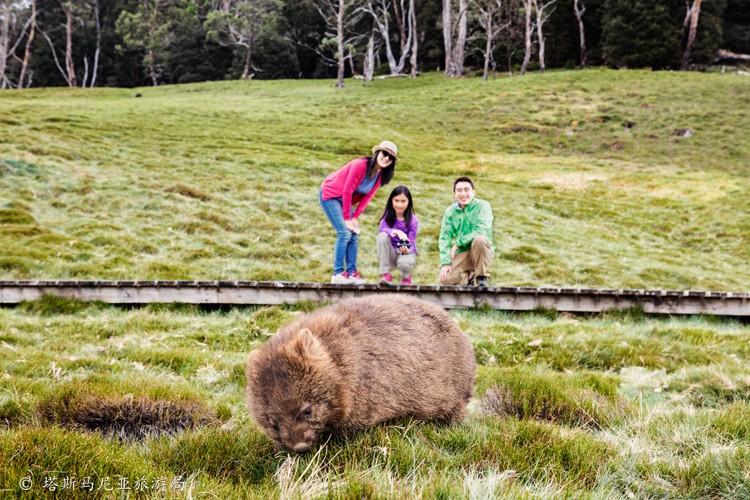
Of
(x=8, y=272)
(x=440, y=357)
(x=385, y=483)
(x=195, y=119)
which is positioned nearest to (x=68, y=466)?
(x=385, y=483)

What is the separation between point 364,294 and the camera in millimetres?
6949

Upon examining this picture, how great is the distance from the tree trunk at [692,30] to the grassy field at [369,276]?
1557cm

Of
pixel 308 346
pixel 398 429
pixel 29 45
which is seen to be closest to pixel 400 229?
pixel 398 429

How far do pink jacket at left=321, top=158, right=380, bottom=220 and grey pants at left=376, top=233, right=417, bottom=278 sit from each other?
1.83 feet

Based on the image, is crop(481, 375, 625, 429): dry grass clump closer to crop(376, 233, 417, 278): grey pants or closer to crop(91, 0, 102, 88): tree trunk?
crop(376, 233, 417, 278): grey pants

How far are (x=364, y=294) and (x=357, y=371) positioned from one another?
4.07 m

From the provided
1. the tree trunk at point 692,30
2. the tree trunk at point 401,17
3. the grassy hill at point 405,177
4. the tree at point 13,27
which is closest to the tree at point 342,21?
the tree trunk at point 401,17

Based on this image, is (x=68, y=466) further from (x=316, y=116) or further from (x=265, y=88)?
(x=265, y=88)

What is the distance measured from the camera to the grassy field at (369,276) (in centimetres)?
241

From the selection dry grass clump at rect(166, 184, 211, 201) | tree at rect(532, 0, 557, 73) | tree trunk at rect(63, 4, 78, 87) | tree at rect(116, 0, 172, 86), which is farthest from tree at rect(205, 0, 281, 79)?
dry grass clump at rect(166, 184, 211, 201)

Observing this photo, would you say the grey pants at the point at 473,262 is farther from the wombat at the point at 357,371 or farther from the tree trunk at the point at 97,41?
the tree trunk at the point at 97,41

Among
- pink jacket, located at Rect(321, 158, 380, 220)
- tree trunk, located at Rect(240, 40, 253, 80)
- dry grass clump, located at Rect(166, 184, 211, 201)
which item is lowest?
dry grass clump, located at Rect(166, 184, 211, 201)

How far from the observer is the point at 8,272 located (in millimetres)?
8180

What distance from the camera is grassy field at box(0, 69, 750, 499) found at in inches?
94.7
